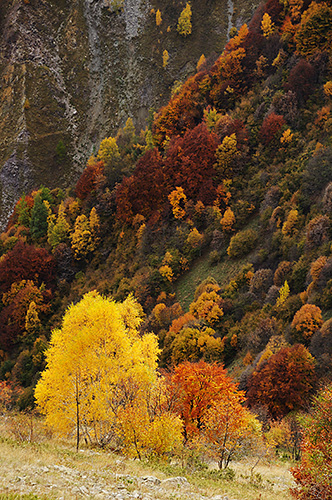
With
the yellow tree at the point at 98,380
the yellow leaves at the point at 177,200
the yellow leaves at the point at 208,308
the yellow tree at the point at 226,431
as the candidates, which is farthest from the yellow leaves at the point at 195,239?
the yellow tree at the point at 226,431

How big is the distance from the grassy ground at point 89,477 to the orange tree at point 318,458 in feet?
8.68

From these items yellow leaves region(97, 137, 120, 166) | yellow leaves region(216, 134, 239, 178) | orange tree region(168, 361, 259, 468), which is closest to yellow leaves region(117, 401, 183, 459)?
orange tree region(168, 361, 259, 468)

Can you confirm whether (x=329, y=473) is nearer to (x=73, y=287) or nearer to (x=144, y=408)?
(x=144, y=408)

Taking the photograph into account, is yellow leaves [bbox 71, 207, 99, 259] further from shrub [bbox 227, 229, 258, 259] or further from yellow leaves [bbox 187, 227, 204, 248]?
shrub [bbox 227, 229, 258, 259]

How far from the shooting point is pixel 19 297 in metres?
83.7

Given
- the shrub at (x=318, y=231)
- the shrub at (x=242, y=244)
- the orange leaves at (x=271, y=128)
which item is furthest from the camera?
the orange leaves at (x=271, y=128)

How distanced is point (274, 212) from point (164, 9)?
4291 inches

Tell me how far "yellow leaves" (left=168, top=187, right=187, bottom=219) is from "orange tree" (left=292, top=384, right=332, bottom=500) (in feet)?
205

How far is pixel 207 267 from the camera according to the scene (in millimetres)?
70062

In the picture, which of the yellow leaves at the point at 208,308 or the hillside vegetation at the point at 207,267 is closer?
the hillside vegetation at the point at 207,267

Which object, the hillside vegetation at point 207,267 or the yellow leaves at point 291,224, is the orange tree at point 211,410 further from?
the yellow leaves at point 291,224

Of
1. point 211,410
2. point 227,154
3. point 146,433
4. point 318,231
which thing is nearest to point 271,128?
point 227,154

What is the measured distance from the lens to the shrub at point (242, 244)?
215 ft

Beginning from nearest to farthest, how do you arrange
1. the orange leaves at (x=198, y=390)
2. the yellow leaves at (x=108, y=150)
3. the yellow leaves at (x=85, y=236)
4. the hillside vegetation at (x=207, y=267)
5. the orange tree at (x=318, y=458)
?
the orange tree at (x=318, y=458) → the hillside vegetation at (x=207, y=267) → the orange leaves at (x=198, y=390) → the yellow leaves at (x=85, y=236) → the yellow leaves at (x=108, y=150)
